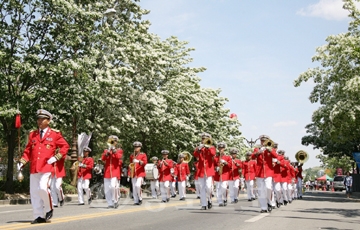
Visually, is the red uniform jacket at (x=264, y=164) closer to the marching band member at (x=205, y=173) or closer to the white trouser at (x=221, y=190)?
the marching band member at (x=205, y=173)

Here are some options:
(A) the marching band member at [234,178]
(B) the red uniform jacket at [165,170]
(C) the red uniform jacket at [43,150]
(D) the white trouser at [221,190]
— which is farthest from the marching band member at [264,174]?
(B) the red uniform jacket at [165,170]

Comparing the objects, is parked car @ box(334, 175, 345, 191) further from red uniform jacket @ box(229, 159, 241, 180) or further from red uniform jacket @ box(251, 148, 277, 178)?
red uniform jacket @ box(251, 148, 277, 178)

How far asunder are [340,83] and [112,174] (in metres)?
17.6

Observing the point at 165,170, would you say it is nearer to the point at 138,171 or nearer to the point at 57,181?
the point at 138,171

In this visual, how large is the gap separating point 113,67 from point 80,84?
232 inches

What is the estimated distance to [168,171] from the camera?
84.9 ft

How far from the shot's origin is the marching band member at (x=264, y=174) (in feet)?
49.2

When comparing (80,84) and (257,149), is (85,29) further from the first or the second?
(257,149)

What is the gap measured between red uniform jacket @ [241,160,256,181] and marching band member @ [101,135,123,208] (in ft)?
29.6

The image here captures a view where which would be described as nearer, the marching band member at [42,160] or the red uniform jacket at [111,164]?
the marching band member at [42,160]

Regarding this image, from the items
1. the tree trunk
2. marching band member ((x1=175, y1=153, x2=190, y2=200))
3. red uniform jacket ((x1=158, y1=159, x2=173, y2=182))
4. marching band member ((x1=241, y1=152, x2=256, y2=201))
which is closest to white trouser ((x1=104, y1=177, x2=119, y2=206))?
the tree trunk

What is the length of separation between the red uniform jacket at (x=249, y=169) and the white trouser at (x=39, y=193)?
14.4m

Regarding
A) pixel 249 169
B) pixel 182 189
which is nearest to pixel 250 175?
pixel 249 169

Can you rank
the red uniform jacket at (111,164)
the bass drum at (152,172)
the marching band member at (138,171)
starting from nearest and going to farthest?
1. the red uniform jacket at (111,164)
2. the marching band member at (138,171)
3. the bass drum at (152,172)
